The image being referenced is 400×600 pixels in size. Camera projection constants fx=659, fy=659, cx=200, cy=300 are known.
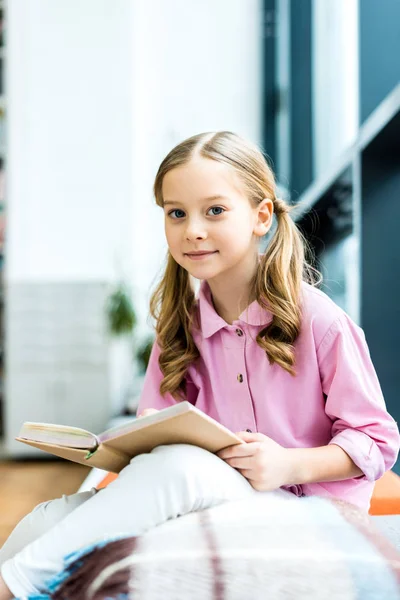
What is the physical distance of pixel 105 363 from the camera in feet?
11.4

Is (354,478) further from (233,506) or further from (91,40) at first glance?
(91,40)

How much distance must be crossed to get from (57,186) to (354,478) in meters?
3.01

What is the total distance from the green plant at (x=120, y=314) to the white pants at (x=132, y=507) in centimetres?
249

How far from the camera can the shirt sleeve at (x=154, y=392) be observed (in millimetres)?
1362

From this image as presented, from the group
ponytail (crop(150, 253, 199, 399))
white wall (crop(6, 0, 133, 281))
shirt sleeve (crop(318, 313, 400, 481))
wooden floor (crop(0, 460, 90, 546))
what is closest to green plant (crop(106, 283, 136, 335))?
white wall (crop(6, 0, 133, 281))

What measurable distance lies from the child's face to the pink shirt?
0.14m

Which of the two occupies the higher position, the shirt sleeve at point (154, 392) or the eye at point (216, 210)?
the eye at point (216, 210)

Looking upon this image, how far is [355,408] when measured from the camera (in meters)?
1.13

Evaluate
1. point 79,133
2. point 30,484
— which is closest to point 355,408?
point 30,484

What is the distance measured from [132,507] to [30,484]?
7.37ft

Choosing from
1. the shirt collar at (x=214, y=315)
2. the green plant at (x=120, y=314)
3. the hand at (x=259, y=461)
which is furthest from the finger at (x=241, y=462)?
the green plant at (x=120, y=314)

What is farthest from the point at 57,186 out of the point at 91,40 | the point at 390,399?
the point at 390,399

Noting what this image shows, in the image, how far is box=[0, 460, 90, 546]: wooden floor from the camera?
2512 mm

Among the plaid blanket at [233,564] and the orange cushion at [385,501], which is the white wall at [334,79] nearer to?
the orange cushion at [385,501]
